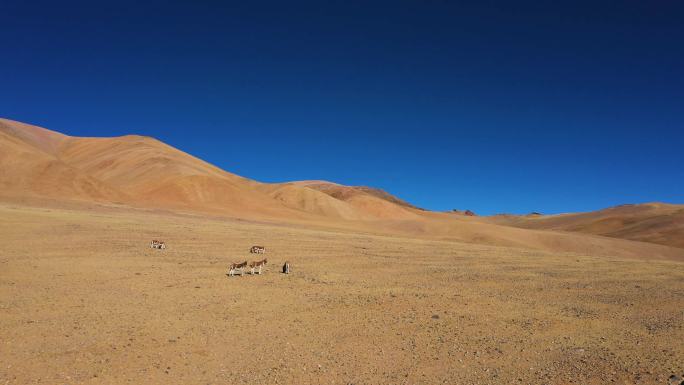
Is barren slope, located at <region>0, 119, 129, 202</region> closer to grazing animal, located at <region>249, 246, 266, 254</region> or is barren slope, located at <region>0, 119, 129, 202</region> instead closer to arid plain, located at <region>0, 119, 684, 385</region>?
arid plain, located at <region>0, 119, 684, 385</region>

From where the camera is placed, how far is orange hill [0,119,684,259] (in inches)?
2338

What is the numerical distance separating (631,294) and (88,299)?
16.2 m

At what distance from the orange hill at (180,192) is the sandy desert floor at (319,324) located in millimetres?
40719

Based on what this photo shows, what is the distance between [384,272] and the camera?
64.0ft

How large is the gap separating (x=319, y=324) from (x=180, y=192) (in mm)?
78477

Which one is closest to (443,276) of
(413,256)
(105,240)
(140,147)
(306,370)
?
(413,256)

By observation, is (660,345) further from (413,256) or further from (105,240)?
(105,240)

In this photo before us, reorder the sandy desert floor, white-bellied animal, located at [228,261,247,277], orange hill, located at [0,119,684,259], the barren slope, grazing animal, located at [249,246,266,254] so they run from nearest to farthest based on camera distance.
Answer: the sandy desert floor → white-bellied animal, located at [228,261,247,277] → grazing animal, located at [249,246,266,254] → orange hill, located at [0,119,684,259] → the barren slope

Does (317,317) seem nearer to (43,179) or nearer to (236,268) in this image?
(236,268)

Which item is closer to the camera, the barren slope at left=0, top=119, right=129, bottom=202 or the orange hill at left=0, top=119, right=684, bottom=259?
the orange hill at left=0, top=119, right=684, bottom=259

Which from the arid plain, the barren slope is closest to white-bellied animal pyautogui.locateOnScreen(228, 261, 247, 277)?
the arid plain

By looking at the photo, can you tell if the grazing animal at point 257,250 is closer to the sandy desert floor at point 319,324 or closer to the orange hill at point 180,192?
the sandy desert floor at point 319,324

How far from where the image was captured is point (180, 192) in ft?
278

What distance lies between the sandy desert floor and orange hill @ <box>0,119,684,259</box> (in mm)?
40719
